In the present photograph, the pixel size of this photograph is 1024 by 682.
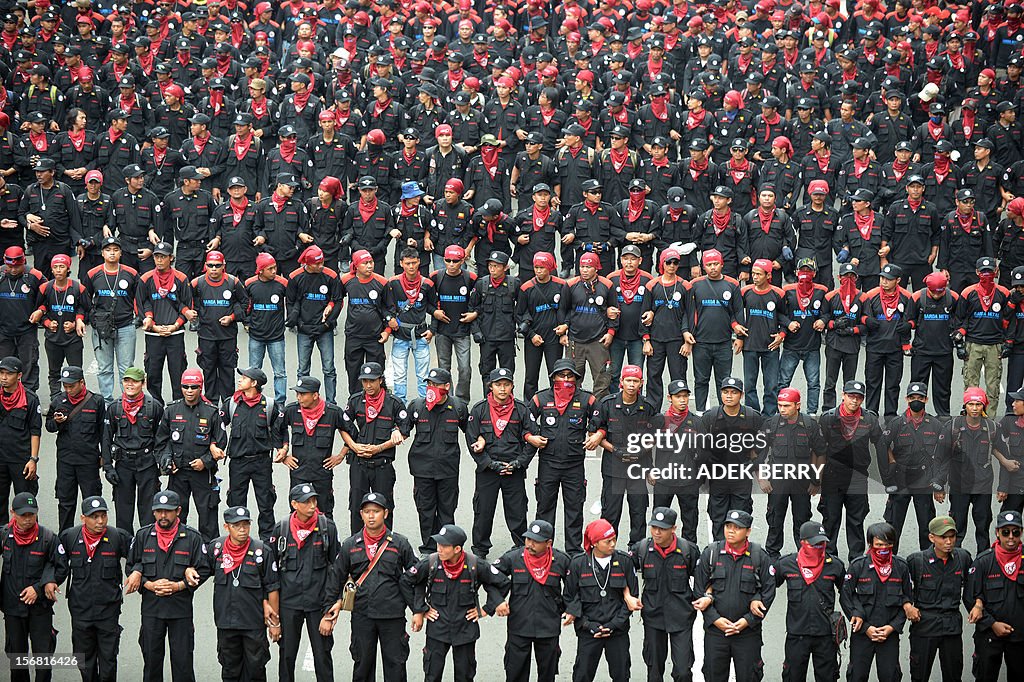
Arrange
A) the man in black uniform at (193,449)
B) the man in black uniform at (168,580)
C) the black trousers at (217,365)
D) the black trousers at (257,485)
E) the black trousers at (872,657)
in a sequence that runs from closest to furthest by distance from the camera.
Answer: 1. the man in black uniform at (168,580)
2. the black trousers at (872,657)
3. the man in black uniform at (193,449)
4. the black trousers at (257,485)
5. the black trousers at (217,365)

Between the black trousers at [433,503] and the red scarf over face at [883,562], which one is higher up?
the black trousers at [433,503]

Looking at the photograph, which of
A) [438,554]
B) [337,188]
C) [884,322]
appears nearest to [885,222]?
[884,322]

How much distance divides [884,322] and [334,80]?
10.7m

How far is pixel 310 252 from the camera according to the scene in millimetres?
17625

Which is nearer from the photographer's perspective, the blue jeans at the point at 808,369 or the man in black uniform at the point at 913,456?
the man in black uniform at the point at 913,456

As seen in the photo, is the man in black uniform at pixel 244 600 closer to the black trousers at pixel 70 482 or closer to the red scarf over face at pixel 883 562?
the black trousers at pixel 70 482

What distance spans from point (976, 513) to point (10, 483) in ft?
35.3

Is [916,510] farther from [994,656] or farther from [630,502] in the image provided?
[630,502]

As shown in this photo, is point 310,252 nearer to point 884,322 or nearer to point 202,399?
point 202,399

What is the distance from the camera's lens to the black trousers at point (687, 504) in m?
15.5

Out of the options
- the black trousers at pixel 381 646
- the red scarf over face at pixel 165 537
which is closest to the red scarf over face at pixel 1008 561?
the black trousers at pixel 381 646

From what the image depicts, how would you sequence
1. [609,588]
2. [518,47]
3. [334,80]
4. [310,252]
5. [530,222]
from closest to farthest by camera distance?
[609,588] < [310,252] < [530,222] < [334,80] < [518,47]

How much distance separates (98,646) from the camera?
13.6 meters

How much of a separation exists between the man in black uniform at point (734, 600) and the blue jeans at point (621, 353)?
16.1 ft
